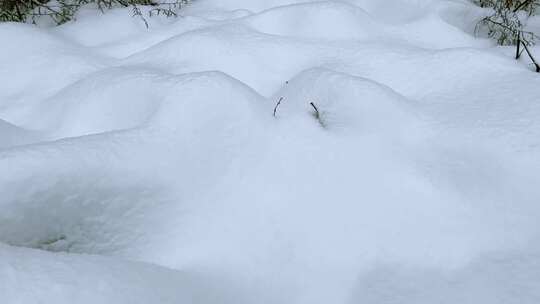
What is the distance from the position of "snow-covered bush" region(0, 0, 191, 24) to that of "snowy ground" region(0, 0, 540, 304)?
3.57 feet

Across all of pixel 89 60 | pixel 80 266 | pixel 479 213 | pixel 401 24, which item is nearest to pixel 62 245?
pixel 80 266

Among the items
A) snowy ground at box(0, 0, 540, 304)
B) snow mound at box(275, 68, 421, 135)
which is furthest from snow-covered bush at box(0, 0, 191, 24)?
snow mound at box(275, 68, 421, 135)

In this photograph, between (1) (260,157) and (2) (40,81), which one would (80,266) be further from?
(2) (40,81)

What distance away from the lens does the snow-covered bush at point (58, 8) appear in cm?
270

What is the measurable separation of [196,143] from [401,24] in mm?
1735

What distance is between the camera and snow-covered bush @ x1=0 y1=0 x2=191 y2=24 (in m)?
2.70

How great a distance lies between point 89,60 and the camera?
7.11 ft

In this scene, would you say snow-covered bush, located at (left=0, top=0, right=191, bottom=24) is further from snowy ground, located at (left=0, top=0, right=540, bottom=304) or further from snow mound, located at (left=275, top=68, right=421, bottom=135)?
snow mound, located at (left=275, top=68, right=421, bottom=135)

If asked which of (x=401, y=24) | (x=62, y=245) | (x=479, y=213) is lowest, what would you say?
(x=62, y=245)

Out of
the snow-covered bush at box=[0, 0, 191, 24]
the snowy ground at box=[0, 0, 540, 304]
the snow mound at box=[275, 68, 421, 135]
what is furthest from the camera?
the snow-covered bush at box=[0, 0, 191, 24]

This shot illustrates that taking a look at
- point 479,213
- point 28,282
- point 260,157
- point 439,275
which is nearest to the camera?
point 28,282

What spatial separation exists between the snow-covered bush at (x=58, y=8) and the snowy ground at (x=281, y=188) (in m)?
1.09

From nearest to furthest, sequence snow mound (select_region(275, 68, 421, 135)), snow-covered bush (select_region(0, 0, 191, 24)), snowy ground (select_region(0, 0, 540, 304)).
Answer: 1. snowy ground (select_region(0, 0, 540, 304))
2. snow mound (select_region(275, 68, 421, 135))
3. snow-covered bush (select_region(0, 0, 191, 24))

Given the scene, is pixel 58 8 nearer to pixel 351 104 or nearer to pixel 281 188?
pixel 351 104
